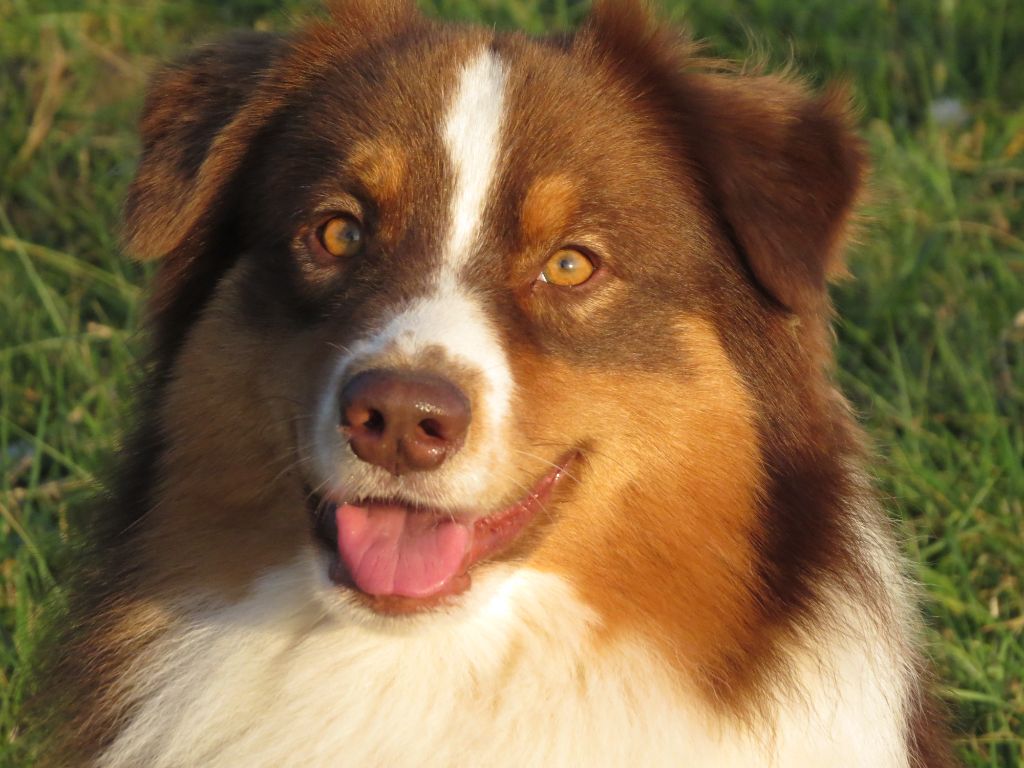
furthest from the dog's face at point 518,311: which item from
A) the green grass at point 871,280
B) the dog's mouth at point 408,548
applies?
the green grass at point 871,280

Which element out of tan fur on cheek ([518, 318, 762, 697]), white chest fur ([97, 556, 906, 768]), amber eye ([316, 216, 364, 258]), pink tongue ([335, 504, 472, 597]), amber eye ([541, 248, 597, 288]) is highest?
amber eye ([541, 248, 597, 288])

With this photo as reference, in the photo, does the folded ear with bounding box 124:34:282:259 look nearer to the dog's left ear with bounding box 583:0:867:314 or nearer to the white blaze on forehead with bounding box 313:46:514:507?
the white blaze on forehead with bounding box 313:46:514:507

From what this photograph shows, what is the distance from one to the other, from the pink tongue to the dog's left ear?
3.04ft

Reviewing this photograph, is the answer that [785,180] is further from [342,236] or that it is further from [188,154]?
[188,154]

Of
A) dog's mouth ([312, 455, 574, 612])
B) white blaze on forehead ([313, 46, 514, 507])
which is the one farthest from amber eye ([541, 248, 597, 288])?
dog's mouth ([312, 455, 574, 612])

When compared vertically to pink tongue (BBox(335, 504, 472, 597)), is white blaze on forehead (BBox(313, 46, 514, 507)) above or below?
above

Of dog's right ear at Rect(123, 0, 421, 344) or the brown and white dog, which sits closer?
the brown and white dog

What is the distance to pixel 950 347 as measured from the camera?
5758mm

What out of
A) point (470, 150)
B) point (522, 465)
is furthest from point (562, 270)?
point (522, 465)

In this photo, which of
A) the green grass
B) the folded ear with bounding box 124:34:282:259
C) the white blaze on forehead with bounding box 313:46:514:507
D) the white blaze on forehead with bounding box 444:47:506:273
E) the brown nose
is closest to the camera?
the brown nose

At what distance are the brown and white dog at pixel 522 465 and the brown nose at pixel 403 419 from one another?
0.10 meters

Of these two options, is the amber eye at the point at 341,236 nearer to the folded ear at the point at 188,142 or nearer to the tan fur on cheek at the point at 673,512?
the folded ear at the point at 188,142

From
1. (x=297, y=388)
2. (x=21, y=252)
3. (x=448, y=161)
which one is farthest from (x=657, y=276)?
(x=21, y=252)

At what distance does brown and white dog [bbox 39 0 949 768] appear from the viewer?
334 centimetres
